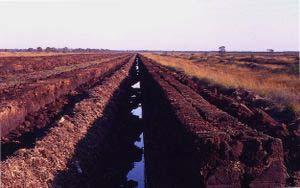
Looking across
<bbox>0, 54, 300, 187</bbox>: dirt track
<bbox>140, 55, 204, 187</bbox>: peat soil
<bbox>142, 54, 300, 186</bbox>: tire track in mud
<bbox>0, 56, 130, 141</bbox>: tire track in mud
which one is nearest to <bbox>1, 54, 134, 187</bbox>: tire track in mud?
<bbox>0, 54, 300, 187</bbox>: dirt track

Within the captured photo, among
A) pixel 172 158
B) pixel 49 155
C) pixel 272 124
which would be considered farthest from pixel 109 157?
pixel 272 124

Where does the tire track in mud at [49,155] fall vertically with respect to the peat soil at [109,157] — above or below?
above

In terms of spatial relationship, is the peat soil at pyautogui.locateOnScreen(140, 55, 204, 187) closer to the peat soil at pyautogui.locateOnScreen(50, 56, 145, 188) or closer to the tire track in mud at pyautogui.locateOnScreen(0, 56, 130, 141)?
the peat soil at pyautogui.locateOnScreen(50, 56, 145, 188)

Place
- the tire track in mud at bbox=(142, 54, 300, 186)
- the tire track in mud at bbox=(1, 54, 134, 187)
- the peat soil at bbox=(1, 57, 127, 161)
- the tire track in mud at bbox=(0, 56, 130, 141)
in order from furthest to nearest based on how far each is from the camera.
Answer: the tire track in mud at bbox=(0, 56, 130, 141)
the peat soil at bbox=(1, 57, 127, 161)
the tire track in mud at bbox=(142, 54, 300, 186)
the tire track in mud at bbox=(1, 54, 134, 187)

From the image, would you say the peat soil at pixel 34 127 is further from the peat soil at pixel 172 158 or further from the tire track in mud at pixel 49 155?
the peat soil at pixel 172 158

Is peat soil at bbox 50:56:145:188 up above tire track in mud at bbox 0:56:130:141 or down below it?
below

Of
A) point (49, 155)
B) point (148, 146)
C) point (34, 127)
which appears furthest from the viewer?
point (34, 127)

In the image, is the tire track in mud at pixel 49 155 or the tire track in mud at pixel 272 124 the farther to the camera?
the tire track in mud at pixel 272 124

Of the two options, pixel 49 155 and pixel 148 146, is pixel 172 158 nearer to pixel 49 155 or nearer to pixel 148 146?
pixel 49 155

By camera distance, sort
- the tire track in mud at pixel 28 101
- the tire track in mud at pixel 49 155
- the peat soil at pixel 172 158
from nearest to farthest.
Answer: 1. the peat soil at pixel 172 158
2. the tire track in mud at pixel 49 155
3. the tire track in mud at pixel 28 101

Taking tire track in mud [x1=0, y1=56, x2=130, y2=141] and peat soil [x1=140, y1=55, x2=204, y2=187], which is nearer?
peat soil [x1=140, y1=55, x2=204, y2=187]

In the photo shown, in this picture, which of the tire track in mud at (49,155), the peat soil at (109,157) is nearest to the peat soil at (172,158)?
the peat soil at (109,157)

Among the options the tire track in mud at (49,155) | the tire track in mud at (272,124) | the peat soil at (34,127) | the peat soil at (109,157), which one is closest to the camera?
the tire track in mud at (49,155)

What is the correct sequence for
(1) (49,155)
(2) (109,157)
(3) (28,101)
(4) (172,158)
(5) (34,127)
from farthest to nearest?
(3) (28,101)
(5) (34,127)
(2) (109,157)
(1) (49,155)
(4) (172,158)
